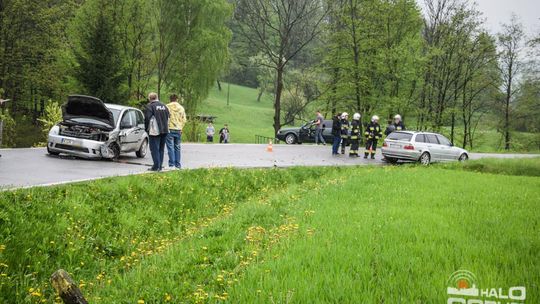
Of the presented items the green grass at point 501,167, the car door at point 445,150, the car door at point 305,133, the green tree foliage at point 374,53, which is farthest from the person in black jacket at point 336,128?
the green tree foliage at point 374,53

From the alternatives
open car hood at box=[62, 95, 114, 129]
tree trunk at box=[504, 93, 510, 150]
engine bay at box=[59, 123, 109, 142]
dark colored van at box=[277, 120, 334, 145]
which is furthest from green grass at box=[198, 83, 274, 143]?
engine bay at box=[59, 123, 109, 142]

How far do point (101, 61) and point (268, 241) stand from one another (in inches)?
860

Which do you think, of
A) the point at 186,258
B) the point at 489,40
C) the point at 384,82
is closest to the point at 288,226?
the point at 186,258

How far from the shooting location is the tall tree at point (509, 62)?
40375 mm

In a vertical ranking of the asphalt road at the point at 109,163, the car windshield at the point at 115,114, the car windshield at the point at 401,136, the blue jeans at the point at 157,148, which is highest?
the car windshield at the point at 115,114

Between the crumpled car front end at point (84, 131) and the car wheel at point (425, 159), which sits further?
the car wheel at point (425, 159)

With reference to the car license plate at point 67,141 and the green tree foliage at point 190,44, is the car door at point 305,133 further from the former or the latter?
the car license plate at point 67,141

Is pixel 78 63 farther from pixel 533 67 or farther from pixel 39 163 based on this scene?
pixel 533 67

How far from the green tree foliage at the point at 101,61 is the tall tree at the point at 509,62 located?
33.0 m

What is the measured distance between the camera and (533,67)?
38.5 metres

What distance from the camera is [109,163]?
44.3 feet

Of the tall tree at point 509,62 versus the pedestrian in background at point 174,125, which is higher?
the tall tree at point 509,62

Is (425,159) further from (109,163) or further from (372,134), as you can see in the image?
(109,163)

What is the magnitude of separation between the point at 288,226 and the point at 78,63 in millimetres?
22098
